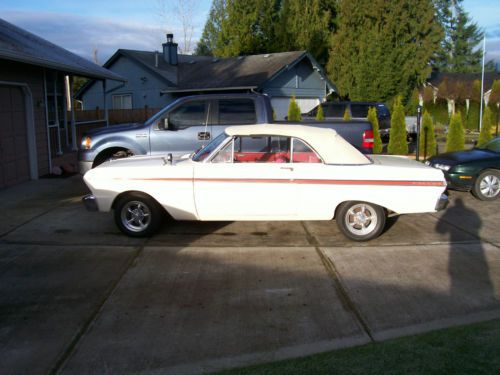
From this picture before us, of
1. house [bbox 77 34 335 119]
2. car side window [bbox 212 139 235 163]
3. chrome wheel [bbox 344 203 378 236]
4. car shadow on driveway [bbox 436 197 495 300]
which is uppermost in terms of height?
house [bbox 77 34 335 119]

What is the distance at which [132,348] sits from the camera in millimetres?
4414

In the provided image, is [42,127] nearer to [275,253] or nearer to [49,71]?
[49,71]

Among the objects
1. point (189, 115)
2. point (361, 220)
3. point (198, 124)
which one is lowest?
point (361, 220)

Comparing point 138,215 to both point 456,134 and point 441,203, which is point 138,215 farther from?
point 456,134

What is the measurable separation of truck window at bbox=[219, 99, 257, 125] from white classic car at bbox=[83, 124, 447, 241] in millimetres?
2780

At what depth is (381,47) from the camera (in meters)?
38.1

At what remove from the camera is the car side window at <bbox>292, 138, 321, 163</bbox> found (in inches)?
291

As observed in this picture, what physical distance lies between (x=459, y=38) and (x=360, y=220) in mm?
74868

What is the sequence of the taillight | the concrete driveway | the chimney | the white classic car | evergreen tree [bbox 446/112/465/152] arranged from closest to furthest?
the concrete driveway < the white classic car < the taillight < evergreen tree [bbox 446/112/465/152] < the chimney

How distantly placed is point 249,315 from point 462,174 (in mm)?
7092

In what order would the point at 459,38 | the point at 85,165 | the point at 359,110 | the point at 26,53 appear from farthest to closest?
the point at 459,38
the point at 359,110
the point at 26,53
the point at 85,165

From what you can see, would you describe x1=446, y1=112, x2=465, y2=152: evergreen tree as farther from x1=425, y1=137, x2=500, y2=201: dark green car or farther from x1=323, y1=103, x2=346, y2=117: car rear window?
x1=323, y1=103, x2=346, y2=117: car rear window

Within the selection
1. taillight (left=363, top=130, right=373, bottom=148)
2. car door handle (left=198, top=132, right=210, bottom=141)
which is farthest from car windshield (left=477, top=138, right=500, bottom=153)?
car door handle (left=198, top=132, right=210, bottom=141)

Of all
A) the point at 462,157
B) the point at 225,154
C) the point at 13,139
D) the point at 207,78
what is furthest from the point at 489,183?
the point at 207,78
